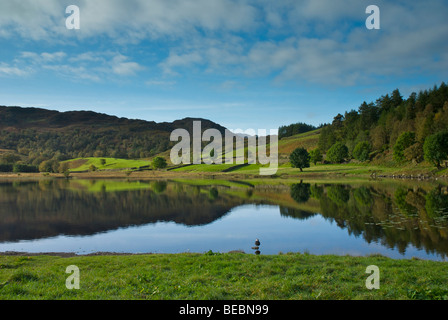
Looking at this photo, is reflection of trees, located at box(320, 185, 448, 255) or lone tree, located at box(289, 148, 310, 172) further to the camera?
lone tree, located at box(289, 148, 310, 172)

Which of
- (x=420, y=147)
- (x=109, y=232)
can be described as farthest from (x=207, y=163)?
(x=109, y=232)

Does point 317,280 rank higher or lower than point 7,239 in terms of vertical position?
higher

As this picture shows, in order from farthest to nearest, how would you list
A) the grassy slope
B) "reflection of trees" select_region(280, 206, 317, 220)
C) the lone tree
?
the lone tree
the grassy slope
"reflection of trees" select_region(280, 206, 317, 220)

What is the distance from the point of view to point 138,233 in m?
32.1

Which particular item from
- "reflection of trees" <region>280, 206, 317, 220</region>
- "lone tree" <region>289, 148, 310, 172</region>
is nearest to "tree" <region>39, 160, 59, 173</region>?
"lone tree" <region>289, 148, 310, 172</region>

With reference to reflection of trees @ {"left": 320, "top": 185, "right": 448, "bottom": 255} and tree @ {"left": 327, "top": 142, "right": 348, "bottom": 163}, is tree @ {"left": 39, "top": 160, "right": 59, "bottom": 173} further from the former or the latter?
reflection of trees @ {"left": 320, "top": 185, "right": 448, "bottom": 255}

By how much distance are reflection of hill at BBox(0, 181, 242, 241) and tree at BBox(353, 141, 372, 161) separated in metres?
81.3

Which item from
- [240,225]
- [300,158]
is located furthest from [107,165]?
[240,225]

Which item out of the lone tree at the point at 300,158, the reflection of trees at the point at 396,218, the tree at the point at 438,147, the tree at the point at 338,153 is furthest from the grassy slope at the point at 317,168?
the reflection of trees at the point at 396,218

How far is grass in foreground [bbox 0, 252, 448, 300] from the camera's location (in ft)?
32.6

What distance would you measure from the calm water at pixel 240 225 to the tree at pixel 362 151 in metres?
74.5

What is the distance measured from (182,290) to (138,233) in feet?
75.9

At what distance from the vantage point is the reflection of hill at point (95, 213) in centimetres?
3456
